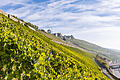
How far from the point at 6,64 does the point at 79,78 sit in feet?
28.3

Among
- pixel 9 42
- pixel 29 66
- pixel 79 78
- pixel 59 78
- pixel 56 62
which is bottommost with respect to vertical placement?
pixel 79 78

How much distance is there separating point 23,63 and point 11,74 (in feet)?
4.46

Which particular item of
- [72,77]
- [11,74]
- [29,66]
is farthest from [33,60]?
[72,77]

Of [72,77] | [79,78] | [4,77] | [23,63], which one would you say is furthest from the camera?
[79,78]

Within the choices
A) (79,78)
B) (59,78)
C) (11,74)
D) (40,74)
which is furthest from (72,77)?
(11,74)

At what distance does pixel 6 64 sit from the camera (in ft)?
26.7

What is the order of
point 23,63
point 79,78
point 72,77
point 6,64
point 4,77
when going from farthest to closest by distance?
1. point 79,78
2. point 72,77
3. point 23,63
4. point 6,64
5. point 4,77

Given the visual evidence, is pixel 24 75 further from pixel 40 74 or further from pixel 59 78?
pixel 59 78

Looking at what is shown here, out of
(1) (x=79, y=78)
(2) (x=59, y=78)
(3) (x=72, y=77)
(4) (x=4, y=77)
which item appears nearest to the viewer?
(4) (x=4, y=77)

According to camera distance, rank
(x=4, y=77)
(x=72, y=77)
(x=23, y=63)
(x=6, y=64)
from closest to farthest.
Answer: (x=4, y=77), (x=6, y=64), (x=23, y=63), (x=72, y=77)

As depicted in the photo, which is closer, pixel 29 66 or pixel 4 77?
pixel 4 77

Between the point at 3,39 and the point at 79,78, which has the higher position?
the point at 3,39

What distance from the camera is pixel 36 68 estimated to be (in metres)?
9.36

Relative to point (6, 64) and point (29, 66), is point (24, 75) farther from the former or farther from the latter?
point (6, 64)
